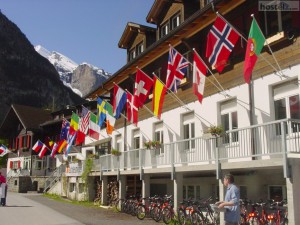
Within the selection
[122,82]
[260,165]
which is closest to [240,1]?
[260,165]

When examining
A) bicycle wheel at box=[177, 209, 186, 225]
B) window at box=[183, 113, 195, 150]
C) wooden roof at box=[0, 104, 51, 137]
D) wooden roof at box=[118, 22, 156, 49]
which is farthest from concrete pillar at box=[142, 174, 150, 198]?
wooden roof at box=[0, 104, 51, 137]

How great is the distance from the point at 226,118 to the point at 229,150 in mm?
1712

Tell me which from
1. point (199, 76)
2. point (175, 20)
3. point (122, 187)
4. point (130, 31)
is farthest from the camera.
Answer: point (130, 31)

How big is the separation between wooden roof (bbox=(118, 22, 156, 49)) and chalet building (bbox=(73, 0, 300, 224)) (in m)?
1.27

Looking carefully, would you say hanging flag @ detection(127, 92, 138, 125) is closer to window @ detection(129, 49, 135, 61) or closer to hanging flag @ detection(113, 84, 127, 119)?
hanging flag @ detection(113, 84, 127, 119)

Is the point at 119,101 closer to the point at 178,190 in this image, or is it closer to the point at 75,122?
the point at 178,190

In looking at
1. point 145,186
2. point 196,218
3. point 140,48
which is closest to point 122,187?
point 145,186

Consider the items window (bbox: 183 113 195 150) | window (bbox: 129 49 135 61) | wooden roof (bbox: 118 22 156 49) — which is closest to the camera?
window (bbox: 183 113 195 150)

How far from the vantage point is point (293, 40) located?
12617 mm

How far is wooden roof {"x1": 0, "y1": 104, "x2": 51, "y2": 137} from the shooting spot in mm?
53500

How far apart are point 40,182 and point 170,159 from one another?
31.2 m

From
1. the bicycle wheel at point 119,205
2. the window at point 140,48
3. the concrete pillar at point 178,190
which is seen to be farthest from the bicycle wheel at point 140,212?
the window at point 140,48

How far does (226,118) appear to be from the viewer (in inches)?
623

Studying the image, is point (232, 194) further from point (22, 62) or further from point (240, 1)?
point (22, 62)
